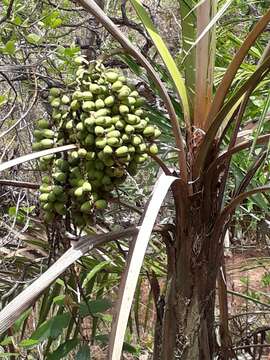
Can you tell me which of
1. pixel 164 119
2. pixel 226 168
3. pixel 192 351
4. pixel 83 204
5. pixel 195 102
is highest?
pixel 164 119

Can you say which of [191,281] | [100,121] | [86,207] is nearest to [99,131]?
[100,121]

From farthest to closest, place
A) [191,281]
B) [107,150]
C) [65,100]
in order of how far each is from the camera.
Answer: [191,281] → [65,100] → [107,150]

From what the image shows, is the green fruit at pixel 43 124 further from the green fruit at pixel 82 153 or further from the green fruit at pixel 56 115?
the green fruit at pixel 82 153

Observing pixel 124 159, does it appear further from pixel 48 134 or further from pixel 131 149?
pixel 48 134

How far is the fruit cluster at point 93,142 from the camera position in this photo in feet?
3.28

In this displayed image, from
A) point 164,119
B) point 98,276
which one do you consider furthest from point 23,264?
point 164,119

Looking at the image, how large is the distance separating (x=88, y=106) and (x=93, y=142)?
6 centimetres

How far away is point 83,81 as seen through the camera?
41.1 inches

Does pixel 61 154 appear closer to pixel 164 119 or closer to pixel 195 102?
pixel 195 102

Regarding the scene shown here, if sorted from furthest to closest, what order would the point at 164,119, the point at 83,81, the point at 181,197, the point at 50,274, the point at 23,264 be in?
the point at 23,264, the point at 164,119, the point at 181,197, the point at 83,81, the point at 50,274

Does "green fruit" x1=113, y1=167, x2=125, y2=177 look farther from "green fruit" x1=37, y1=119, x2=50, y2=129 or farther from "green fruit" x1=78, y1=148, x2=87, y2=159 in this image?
"green fruit" x1=37, y1=119, x2=50, y2=129

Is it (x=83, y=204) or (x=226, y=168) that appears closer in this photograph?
(x=83, y=204)

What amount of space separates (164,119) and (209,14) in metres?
0.34

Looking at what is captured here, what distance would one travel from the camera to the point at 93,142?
1.00 m
